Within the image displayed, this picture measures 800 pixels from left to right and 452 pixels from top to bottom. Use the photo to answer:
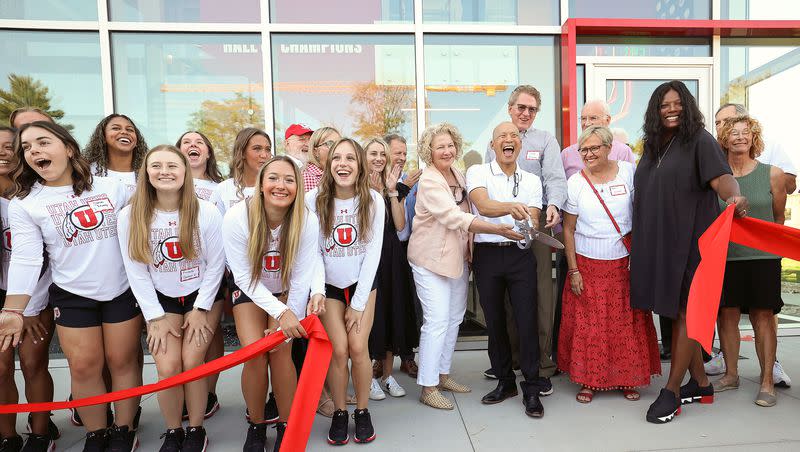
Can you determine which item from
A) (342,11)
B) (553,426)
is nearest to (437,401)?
(553,426)

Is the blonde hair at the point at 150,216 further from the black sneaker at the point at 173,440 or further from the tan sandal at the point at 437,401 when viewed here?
the tan sandal at the point at 437,401

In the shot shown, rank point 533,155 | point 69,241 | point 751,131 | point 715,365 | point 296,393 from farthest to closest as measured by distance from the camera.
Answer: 1. point 715,365
2. point 533,155
3. point 751,131
4. point 69,241
5. point 296,393

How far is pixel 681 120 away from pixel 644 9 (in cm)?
470

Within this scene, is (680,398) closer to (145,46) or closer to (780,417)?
(780,417)

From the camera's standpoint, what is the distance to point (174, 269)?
9.04 feet

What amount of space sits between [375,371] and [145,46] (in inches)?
214

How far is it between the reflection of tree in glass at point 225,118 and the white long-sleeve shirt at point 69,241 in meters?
3.95

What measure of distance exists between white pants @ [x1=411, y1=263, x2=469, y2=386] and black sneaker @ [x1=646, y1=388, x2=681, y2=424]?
4.53ft

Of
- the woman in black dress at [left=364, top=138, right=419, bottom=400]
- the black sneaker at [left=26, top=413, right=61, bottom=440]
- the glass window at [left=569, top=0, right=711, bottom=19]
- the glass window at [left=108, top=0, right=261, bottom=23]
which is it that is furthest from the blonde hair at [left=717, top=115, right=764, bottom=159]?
the glass window at [left=108, top=0, right=261, bottom=23]

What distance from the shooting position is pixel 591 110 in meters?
4.03

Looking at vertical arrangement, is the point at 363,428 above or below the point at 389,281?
below

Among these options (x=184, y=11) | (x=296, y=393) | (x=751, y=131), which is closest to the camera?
(x=296, y=393)

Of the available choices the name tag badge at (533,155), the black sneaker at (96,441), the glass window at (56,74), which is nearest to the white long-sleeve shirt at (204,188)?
the black sneaker at (96,441)

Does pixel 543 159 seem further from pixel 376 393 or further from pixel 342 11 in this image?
pixel 342 11
